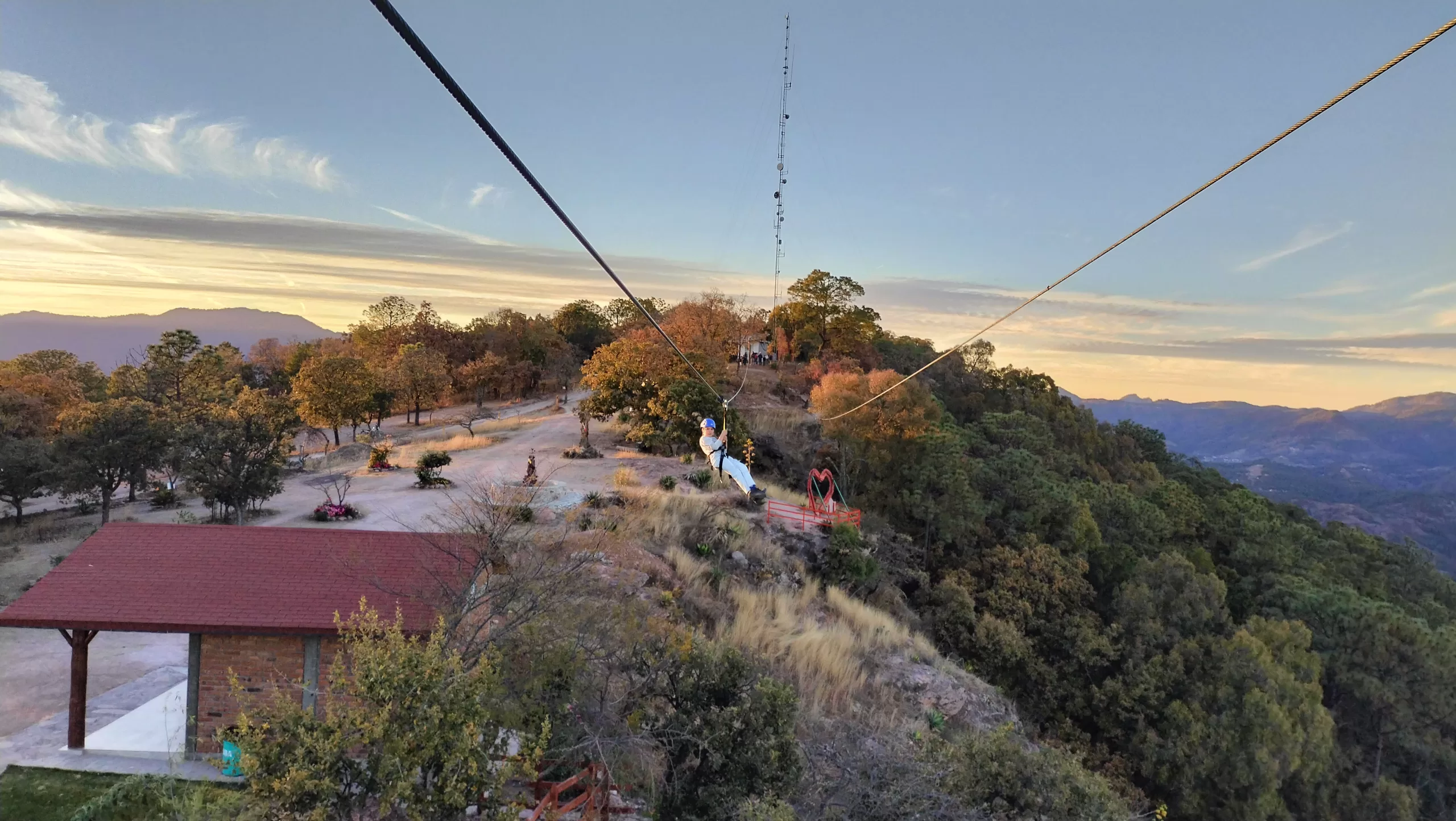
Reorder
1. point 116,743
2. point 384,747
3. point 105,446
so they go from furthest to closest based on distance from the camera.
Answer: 1. point 105,446
2. point 116,743
3. point 384,747

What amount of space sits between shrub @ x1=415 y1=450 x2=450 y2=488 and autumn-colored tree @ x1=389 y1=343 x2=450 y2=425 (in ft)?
67.2

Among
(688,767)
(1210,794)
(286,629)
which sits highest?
(286,629)

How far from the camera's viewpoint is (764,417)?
34.2m

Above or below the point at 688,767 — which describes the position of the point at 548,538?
above

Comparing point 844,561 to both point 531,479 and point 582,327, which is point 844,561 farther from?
point 582,327

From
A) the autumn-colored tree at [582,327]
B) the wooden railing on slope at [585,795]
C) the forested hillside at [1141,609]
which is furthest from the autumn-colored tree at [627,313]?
the wooden railing on slope at [585,795]

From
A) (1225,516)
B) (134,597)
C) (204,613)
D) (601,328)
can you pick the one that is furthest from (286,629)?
(601,328)

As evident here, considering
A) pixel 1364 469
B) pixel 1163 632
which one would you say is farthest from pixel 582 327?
pixel 1364 469

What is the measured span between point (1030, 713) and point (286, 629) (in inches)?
883

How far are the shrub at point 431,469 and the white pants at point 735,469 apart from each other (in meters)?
9.59

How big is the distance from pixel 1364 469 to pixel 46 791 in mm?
207640

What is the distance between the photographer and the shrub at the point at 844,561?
66.2 ft

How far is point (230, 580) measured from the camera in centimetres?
984

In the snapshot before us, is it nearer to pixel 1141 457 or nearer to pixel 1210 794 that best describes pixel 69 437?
pixel 1210 794
